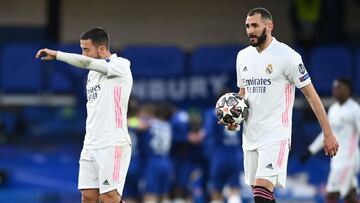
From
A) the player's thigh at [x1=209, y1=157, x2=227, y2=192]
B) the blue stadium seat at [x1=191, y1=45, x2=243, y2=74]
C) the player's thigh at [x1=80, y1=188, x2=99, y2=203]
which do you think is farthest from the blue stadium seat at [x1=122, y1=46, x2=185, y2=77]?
the player's thigh at [x1=80, y1=188, x2=99, y2=203]

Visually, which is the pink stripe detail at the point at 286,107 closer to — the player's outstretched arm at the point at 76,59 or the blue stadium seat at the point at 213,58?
the player's outstretched arm at the point at 76,59

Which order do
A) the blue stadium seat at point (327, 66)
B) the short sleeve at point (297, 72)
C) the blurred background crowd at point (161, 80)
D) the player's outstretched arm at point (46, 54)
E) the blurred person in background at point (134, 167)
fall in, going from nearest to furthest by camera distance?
the player's outstretched arm at point (46, 54)
the short sleeve at point (297, 72)
the blurred person in background at point (134, 167)
the blurred background crowd at point (161, 80)
the blue stadium seat at point (327, 66)

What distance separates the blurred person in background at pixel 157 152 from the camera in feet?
59.9

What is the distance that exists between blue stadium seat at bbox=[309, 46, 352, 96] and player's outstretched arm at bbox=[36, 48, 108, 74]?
39.9 ft

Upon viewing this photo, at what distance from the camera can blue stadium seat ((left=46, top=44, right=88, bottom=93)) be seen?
71.9 feet

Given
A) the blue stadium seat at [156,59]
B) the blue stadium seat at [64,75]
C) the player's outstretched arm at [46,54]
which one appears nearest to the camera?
the player's outstretched arm at [46,54]

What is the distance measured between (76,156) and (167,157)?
251cm

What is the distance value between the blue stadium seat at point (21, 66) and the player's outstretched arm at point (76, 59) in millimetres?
12061

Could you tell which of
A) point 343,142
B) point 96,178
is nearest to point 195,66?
point 343,142

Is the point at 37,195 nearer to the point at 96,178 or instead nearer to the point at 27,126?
the point at 27,126

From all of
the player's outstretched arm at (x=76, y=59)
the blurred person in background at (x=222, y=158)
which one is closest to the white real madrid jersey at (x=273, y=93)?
the player's outstretched arm at (x=76, y=59)

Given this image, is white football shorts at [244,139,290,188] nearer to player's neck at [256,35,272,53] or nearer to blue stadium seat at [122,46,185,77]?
player's neck at [256,35,272,53]

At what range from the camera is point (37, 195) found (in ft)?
61.7

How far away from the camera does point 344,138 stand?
15281 millimetres
